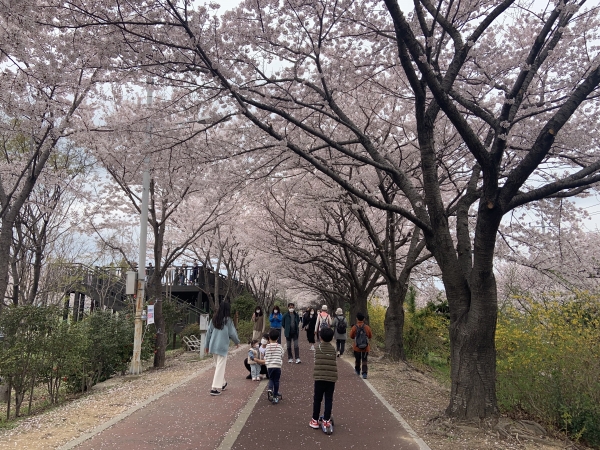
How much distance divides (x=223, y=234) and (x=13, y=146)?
1305 centimetres

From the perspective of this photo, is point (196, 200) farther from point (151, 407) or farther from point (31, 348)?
point (151, 407)

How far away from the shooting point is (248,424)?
5723 millimetres

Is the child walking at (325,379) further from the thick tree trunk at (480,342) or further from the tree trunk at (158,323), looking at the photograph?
the tree trunk at (158,323)

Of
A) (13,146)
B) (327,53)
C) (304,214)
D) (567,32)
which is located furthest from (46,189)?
(567,32)

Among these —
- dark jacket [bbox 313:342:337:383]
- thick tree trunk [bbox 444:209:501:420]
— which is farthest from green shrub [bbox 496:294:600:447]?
dark jacket [bbox 313:342:337:383]

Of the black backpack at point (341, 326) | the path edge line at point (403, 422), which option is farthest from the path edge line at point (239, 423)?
the black backpack at point (341, 326)

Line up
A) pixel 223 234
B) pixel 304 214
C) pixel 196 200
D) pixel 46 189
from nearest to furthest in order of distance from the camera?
pixel 46 189 < pixel 304 214 < pixel 196 200 < pixel 223 234

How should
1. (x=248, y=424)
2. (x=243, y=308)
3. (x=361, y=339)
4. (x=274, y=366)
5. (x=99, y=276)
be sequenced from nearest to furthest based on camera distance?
(x=248, y=424) < (x=274, y=366) < (x=361, y=339) < (x=99, y=276) < (x=243, y=308)

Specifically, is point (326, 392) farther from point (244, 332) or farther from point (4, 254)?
point (244, 332)

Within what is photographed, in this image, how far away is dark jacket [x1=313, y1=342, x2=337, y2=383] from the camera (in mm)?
5473

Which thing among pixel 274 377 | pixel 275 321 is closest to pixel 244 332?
pixel 275 321

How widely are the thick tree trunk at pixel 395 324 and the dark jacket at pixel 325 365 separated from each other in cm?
774

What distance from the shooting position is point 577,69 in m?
8.25

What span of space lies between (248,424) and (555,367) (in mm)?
4273
